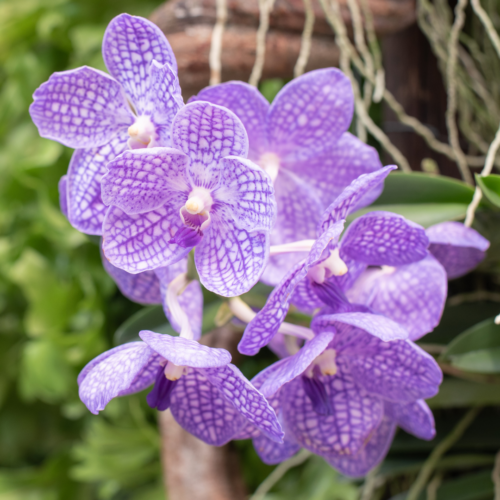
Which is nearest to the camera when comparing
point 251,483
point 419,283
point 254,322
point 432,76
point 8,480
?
point 254,322

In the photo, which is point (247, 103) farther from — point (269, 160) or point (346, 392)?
point (346, 392)

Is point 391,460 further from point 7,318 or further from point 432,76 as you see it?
point 7,318

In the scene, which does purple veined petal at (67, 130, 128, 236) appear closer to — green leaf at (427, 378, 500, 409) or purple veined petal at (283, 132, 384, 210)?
purple veined petal at (283, 132, 384, 210)

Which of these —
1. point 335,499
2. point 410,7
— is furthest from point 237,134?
point 335,499

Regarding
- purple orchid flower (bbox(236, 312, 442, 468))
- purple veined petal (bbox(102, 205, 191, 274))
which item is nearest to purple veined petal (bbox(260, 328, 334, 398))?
purple orchid flower (bbox(236, 312, 442, 468))

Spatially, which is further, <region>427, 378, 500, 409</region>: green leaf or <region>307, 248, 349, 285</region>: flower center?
<region>427, 378, 500, 409</region>: green leaf

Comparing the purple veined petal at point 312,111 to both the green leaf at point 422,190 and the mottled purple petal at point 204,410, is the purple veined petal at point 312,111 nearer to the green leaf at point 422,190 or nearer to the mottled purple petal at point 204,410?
the green leaf at point 422,190
